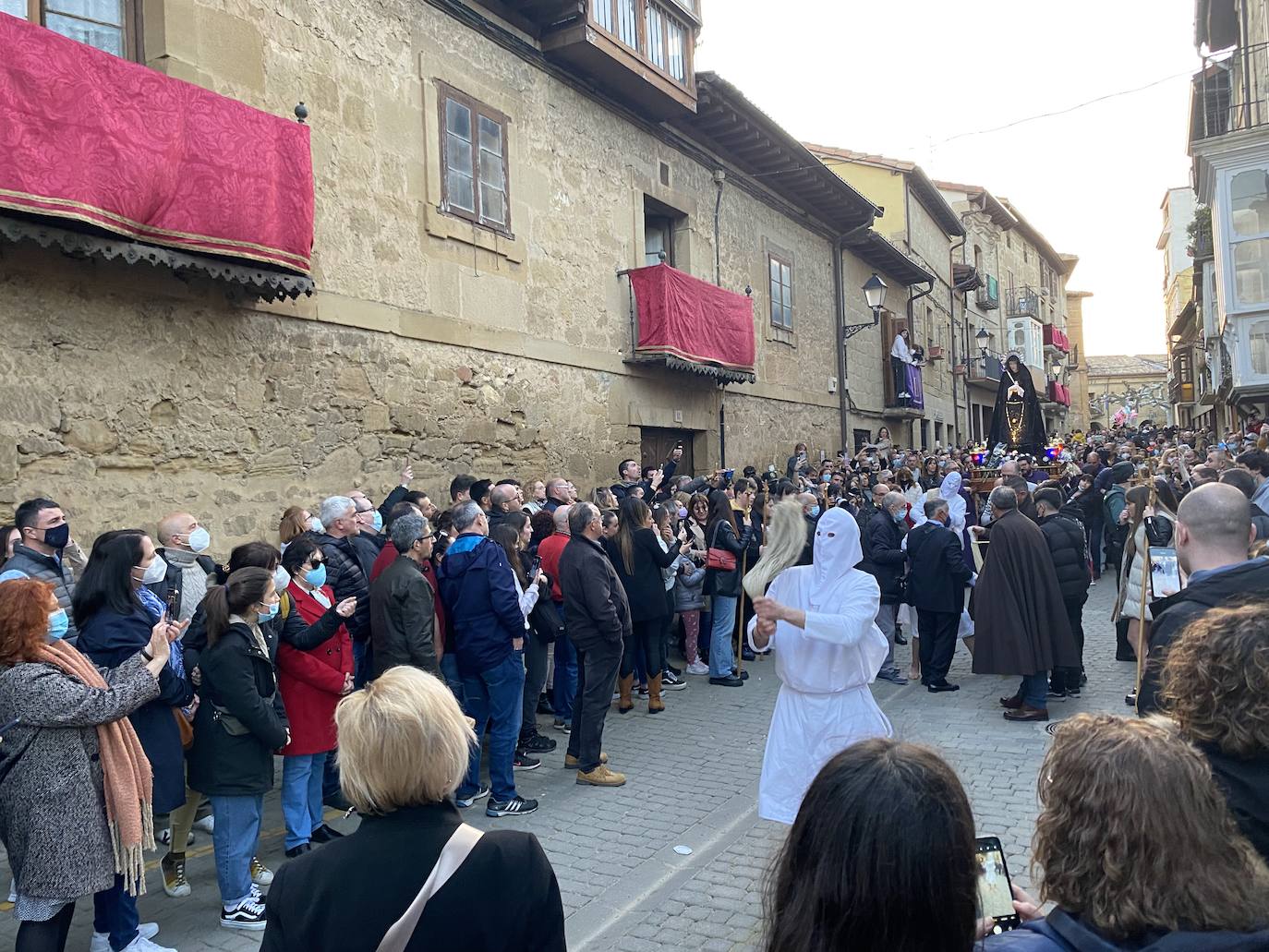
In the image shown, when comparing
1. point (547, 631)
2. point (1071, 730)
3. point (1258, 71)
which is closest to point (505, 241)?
point (547, 631)

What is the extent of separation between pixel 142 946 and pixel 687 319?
11021mm

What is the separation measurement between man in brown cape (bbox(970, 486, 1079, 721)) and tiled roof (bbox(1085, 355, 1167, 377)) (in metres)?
79.1

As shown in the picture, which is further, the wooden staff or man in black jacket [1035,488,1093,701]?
man in black jacket [1035,488,1093,701]

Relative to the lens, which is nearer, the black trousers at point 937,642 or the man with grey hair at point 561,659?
the man with grey hair at point 561,659

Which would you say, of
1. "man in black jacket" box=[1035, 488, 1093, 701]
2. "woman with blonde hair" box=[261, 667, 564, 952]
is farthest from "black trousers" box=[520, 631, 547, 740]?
"woman with blonde hair" box=[261, 667, 564, 952]

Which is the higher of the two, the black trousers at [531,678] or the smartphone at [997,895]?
the smartphone at [997,895]

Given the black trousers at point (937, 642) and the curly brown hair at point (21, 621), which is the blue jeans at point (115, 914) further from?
the black trousers at point (937, 642)

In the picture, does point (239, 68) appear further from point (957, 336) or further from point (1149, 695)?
point (957, 336)

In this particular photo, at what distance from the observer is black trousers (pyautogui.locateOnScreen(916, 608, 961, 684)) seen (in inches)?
330

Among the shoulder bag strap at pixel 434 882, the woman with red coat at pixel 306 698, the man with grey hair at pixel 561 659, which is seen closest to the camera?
the shoulder bag strap at pixel 434 882

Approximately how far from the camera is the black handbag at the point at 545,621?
6.90 metres

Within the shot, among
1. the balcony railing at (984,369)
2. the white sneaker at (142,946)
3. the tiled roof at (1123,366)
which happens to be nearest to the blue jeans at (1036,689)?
the white sneaker at (142,946)

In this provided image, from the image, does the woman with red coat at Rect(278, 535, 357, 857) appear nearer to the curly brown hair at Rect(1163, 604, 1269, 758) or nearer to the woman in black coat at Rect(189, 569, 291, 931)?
the woman in black coat at Rect(189, 569, 291, 931)

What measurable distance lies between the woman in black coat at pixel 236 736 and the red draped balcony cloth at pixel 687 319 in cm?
929
